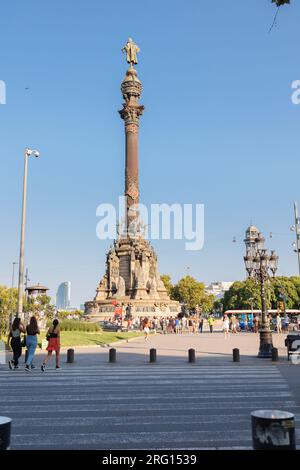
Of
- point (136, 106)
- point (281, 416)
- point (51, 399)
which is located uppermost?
point (136, 106)

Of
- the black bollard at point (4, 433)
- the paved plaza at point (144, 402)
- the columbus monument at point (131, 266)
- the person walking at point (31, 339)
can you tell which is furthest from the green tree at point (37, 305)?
the black bollard at point (4, 433)

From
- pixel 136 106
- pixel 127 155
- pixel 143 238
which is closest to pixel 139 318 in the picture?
pixel 143 238

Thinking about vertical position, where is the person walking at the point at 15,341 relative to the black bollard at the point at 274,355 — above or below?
above

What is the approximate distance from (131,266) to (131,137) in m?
19.6

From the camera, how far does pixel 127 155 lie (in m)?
66.1

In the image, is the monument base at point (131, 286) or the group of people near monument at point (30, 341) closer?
the group of people near monument at point (30, 341)

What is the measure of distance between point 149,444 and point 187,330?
1760 inches

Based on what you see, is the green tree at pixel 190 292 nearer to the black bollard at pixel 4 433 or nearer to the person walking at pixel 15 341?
the person walking at pixel 15 341

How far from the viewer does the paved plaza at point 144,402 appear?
A: 702 centimetres

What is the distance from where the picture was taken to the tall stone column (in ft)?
208

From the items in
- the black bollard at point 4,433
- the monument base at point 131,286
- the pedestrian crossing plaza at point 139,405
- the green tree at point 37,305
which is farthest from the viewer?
the monument base at point 131,286
